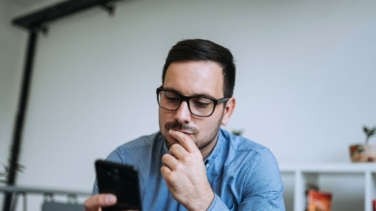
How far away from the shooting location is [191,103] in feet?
3.65

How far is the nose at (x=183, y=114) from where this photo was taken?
1.08m

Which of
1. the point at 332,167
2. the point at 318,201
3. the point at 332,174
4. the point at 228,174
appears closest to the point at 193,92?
the point at 228,174

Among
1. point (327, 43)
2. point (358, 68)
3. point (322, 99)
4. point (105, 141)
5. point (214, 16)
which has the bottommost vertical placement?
point (105, 141)

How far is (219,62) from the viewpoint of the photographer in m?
1.20

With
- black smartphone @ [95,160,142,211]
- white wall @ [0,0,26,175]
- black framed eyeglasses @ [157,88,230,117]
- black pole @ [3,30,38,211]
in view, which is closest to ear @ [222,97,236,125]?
black framed eyeglasses @ [157,88,230,117]

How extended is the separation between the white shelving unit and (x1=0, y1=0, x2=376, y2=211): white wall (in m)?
0.14

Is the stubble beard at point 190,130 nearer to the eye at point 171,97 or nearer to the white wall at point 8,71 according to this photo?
the eye at point 171,97

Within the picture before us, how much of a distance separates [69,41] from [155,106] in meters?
1.50

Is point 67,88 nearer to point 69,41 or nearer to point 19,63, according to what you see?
point 69,41

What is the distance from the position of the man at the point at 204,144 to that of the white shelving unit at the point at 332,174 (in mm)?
770

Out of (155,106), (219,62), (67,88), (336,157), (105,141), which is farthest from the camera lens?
(67,88)

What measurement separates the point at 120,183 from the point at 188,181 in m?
0.16

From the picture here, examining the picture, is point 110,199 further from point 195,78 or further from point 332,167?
point 332,167

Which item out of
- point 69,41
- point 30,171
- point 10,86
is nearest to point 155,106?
point 69,41
